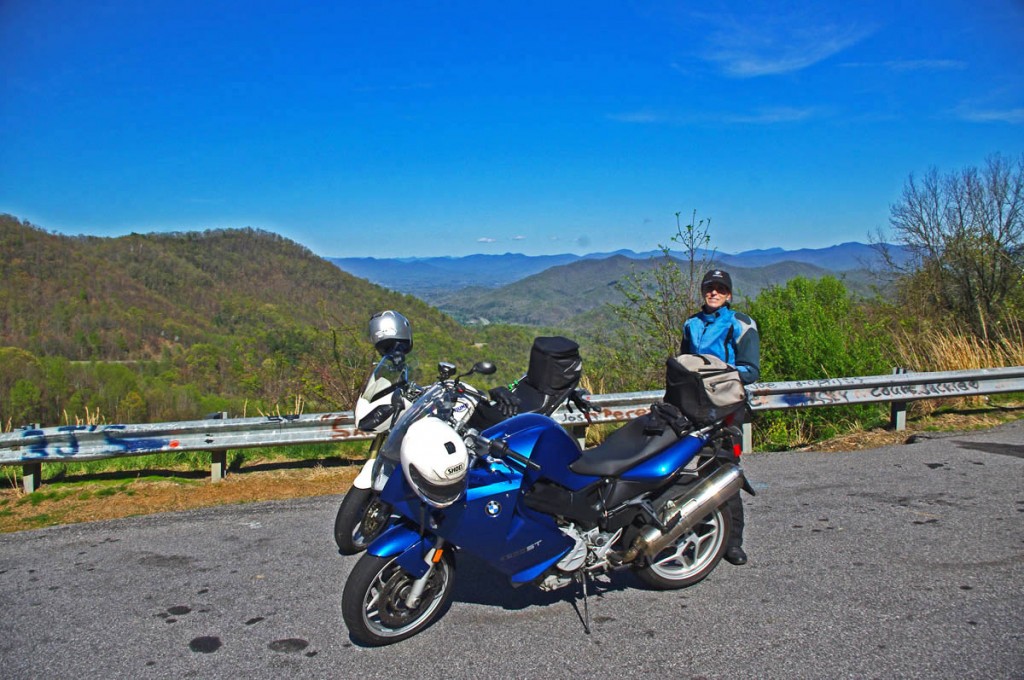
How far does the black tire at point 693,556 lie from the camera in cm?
434

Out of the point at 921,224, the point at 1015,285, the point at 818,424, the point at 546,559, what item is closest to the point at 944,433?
the point at 818,424

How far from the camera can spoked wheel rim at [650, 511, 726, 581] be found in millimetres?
4398

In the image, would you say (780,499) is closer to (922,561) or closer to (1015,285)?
(922,561)

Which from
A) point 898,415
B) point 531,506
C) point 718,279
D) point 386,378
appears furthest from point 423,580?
point 898,415

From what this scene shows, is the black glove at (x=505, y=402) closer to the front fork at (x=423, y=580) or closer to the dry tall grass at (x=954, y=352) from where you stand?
the front fork at (x=423, y=580)

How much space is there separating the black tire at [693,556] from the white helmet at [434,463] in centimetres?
151

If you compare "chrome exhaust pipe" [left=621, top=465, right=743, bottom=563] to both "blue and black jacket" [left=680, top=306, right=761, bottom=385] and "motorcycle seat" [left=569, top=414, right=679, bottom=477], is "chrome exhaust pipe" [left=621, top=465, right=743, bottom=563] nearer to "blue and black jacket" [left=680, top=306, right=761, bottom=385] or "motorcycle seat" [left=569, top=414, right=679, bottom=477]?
"motorcycle seat" [left=569, top=414, right=679, bottom=477]

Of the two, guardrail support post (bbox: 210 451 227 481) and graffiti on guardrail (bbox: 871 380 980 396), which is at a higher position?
Result: graffiti on guardrail (bbox: 871 380 980 396)

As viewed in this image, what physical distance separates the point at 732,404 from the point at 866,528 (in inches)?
72.0

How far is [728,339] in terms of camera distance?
16.3 feet

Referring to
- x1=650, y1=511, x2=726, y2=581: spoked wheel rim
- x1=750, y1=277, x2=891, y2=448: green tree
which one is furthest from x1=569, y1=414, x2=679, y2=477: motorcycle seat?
x1=750, y1=277, x2=891, y2=448: green tree

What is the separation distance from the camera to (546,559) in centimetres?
395

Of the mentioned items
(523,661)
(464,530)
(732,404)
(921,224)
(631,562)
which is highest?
(921,224)

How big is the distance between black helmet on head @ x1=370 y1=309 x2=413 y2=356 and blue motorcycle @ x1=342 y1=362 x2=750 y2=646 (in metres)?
0.74
